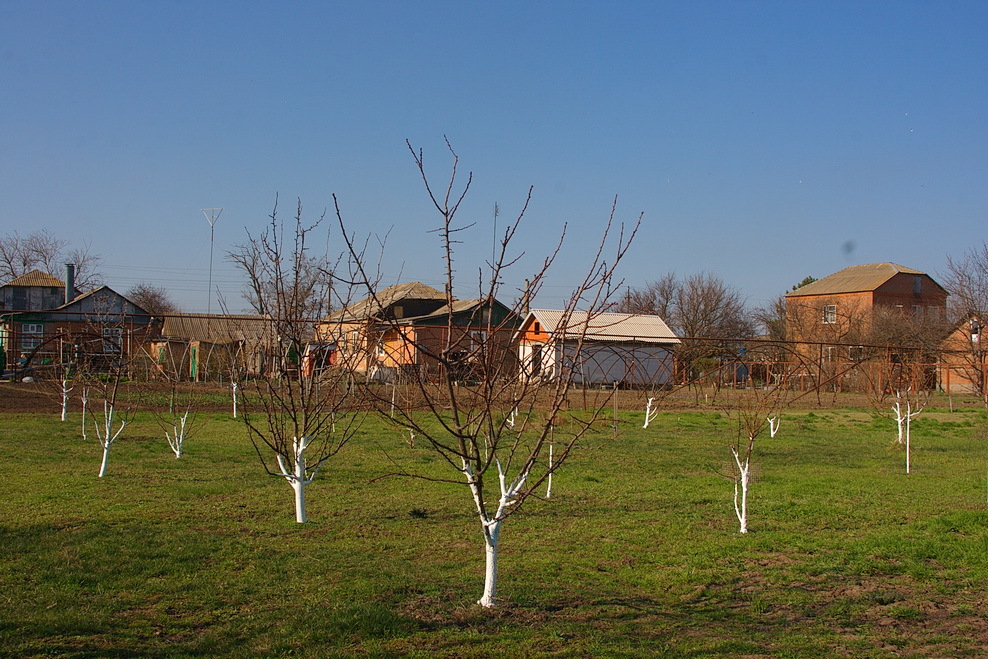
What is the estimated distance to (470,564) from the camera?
552 centimetres

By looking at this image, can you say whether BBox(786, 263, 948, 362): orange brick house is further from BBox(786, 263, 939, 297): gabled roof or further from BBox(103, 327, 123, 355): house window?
BBox(103, 327, 123, 355): house window

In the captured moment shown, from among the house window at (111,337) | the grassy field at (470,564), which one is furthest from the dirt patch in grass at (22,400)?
the grassy field at (470,564)

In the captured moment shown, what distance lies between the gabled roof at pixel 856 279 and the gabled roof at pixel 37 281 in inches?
1692

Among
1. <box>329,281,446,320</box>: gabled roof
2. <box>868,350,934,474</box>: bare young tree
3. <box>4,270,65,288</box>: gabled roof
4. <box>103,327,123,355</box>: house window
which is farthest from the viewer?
<box>4,270,65,288</box>: gabled roof

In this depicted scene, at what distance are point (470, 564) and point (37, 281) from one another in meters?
49.1

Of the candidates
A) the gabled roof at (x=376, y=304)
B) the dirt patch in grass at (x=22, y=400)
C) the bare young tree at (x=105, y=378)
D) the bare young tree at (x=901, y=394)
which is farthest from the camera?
the dirt patch in grass at (x=22, y=400)

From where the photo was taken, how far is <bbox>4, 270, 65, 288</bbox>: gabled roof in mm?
45675

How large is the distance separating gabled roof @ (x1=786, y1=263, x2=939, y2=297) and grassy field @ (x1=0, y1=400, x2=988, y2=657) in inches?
1294

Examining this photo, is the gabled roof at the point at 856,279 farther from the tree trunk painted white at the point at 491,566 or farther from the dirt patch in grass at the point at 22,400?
the tree trunk painted white at the point at 491,566

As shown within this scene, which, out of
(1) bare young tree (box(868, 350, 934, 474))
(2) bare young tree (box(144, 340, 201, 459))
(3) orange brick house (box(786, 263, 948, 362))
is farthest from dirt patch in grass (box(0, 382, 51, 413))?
(3) orange brick house (box(786, 263, 948, 362))

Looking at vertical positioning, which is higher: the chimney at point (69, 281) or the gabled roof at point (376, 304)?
the chimney at point (69, 281)

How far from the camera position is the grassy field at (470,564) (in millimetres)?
4070

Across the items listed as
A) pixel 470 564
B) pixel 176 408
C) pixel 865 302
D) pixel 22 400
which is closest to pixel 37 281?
pixel 22 400

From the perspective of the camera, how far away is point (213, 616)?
430 cm
